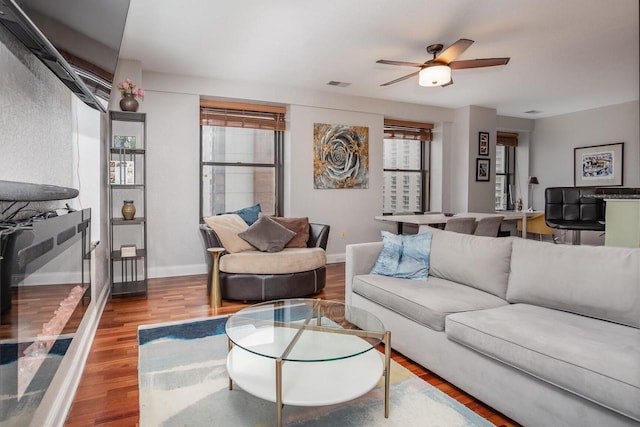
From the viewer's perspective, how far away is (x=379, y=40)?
3791 millimetres

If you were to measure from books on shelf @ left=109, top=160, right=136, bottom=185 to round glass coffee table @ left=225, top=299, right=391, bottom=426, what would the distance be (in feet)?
8.13

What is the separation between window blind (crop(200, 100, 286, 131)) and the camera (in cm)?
514

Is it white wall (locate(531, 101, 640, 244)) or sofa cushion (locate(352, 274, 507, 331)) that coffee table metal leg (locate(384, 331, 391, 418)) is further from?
white wall (locate(531, 101, 640, 244))

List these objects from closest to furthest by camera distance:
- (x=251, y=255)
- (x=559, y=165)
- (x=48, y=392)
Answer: (x=48, y=392) → (x=251, y=255) → (x=559, y=165)

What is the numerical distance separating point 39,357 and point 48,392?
13.3 inches

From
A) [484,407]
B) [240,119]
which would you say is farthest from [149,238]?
[484,407]

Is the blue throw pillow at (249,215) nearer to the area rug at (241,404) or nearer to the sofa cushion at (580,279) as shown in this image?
the area rug at (241,404)

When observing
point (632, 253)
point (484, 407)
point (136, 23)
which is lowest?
point (484, 407)

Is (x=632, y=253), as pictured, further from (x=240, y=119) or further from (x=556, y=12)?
(x=240, y=119)

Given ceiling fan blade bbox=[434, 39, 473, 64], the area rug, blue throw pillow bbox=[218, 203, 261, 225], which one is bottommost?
the area rug

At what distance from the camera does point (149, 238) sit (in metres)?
4.75

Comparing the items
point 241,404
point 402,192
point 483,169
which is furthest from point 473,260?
point 483,169

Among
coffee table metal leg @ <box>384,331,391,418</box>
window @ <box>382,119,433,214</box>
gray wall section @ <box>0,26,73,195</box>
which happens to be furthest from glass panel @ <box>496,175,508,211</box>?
gray wall section @ <box>0,26,73,195</box>

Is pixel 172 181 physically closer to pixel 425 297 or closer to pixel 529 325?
pixel 425 297
